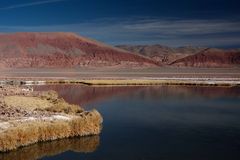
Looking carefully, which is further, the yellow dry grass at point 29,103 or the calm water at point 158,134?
the yellow dry grass at point 29,103

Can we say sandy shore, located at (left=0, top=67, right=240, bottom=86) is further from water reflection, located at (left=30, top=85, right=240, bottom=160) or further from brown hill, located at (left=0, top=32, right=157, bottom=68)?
brown hill, located at (left=0, top=32, right=157, bottom=68)

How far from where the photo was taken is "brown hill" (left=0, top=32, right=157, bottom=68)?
174 m

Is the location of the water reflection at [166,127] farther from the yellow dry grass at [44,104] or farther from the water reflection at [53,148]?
the yellow dry grass at [44,104]

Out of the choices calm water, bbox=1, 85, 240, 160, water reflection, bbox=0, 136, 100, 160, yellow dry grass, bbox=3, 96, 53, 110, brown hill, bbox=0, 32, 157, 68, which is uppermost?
brown hill, bbox=0, 32, 157, 68

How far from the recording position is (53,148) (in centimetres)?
2081

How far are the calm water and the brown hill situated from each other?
13560 centimetres

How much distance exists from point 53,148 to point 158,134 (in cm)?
601

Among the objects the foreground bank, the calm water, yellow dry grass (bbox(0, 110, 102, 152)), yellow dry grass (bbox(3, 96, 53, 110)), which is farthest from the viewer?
yellow dry grass (bbox(3, 96, 53, 110))

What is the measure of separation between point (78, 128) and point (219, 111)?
13541 millimetres

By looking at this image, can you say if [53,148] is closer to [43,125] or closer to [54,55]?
[43,125]

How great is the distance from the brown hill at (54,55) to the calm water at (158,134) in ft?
445

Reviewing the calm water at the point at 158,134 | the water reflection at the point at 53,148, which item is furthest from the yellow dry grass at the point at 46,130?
the calm water at the point at 158,134

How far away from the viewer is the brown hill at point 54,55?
174375mm

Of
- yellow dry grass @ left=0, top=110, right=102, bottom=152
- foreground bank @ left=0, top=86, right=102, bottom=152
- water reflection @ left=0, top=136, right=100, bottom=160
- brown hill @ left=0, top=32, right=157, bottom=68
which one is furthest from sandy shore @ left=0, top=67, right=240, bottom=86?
brown hill @ left=0, top=32, right=157, bottom=68
